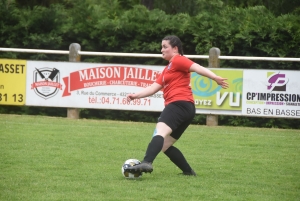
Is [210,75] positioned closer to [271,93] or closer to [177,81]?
[177,81]

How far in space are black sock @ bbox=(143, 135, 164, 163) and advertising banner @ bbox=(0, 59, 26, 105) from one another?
917 centimetres

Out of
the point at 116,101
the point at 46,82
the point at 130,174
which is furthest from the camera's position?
the point at 46,82

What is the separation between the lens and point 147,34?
1695cm

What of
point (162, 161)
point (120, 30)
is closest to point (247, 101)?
point (120, 30)

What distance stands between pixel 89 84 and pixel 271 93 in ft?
14.4

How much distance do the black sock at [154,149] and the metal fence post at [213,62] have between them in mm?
7667

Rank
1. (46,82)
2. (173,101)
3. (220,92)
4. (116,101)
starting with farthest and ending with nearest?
(46,82)
(116,101)
(220,92)
(173,101)

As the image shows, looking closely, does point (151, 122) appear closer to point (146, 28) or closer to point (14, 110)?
point (146, 28)

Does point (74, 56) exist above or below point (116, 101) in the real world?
above

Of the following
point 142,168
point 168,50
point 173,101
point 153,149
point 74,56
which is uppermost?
point 168,50

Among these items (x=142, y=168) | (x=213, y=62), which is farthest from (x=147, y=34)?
(x=142, y=168)

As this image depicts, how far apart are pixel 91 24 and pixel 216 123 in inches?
179

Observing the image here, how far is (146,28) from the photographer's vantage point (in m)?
16.9

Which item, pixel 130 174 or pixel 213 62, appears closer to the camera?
pixel 130 174
